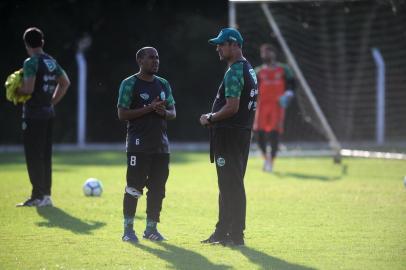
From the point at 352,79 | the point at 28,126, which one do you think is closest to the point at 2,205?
the point at 28,126

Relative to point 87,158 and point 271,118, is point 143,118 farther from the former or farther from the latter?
point 87,158

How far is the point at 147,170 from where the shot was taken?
28.8ft

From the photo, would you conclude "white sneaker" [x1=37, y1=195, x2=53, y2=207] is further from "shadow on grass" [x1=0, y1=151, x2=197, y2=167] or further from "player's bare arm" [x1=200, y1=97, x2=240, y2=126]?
"shadow on grass" [x1=0, y1=151, x2=197, y2=167]

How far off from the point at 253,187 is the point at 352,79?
34.6 feet

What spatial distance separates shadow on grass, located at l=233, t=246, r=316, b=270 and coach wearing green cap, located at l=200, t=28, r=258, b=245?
0.31m

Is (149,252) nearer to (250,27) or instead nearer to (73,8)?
(250,27)

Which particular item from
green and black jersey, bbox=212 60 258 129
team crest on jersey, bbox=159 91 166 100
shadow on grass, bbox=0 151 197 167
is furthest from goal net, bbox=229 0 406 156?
green and black jersey, bbox=212 60 258 129

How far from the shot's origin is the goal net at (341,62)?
18.8 meters

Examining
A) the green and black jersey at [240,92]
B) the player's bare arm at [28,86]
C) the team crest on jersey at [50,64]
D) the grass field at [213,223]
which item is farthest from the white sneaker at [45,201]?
the green and black jersey at [240,92]

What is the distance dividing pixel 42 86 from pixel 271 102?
6306mm

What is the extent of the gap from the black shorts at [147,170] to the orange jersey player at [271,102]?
25.1 feet

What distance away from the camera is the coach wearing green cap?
8.35 metres

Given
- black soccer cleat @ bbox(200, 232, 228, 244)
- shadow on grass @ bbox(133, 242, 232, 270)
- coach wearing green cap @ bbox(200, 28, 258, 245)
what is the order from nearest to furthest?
shadow on grass @ bbox(133, 242, 232, 270) < coach wearing green cap @ bbox(200, 28, 258, 245) < black soccer cleat @ bbox(200, 232, 228, 244)

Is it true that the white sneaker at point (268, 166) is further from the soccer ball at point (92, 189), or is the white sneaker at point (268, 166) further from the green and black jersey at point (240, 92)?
the green and black jersey at point (240, 92)
